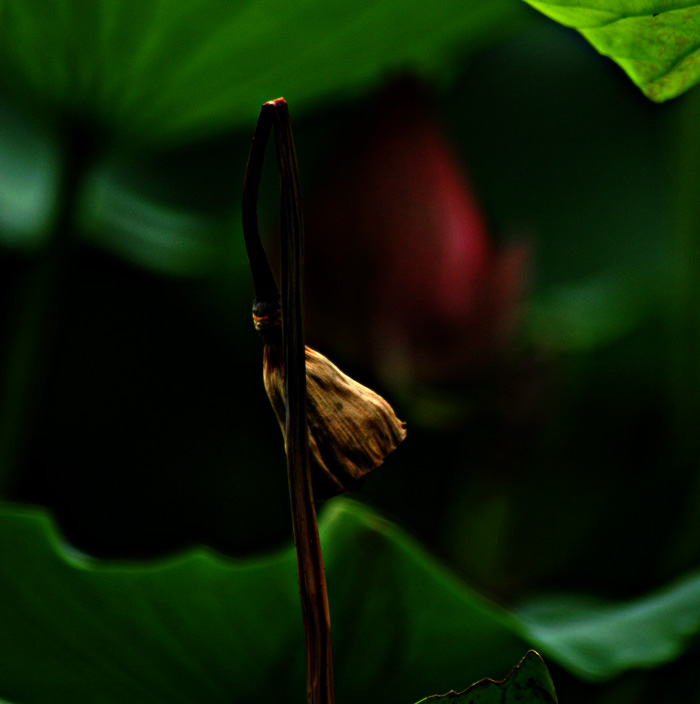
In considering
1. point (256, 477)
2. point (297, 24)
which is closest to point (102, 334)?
point (256, 477)

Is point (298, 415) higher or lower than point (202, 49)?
lower

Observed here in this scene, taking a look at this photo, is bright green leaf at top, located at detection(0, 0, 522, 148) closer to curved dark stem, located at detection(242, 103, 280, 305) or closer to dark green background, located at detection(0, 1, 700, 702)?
dark green background, located at detection(0, 1, 700, 702)

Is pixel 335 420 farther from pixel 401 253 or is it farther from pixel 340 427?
pixel 401 253

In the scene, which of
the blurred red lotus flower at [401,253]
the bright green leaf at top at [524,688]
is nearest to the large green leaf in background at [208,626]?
the bright green leaf at top at [524,688]

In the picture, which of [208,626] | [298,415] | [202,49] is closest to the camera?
[298,415]

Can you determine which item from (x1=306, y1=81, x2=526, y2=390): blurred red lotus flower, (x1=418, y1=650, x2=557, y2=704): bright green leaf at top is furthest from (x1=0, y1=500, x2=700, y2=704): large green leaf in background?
(x1=306, y1=81, x2=526, y2=390): blurred red lotus flower

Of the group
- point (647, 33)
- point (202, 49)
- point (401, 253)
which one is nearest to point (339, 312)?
point (401, 253)
